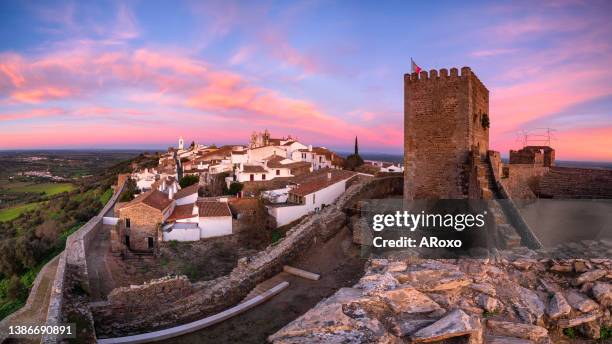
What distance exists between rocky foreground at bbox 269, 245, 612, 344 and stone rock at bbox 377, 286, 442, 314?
1 cm

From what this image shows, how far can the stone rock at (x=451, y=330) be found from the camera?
4523 mm

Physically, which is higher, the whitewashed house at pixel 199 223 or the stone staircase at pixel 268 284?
the stone staircase at pixel 268 284

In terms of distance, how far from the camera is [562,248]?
267 inches

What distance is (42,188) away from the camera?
56969 millimetres

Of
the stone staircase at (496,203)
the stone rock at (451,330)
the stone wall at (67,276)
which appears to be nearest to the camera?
the stone rock at (451,330)

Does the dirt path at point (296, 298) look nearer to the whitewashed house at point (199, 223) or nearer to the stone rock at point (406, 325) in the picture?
Result: the stone rock at point (406, 325)

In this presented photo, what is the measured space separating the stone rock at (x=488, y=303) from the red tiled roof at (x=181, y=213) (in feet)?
61.3

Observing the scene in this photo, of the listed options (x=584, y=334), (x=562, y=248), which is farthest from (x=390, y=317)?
(x=562, y=248)

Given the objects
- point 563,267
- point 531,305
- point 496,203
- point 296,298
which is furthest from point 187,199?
point 531,305

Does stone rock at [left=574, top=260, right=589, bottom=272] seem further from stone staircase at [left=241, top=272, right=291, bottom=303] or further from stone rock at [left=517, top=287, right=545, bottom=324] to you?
stone staircase at [left=241, top=272, right=291, bottom=303]

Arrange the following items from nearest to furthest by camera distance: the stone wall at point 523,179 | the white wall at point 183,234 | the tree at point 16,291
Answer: the stone wall at point 523,179
the tree at point 16,291
the white wall at point 183,234

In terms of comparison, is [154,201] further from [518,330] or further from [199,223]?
[518,330]

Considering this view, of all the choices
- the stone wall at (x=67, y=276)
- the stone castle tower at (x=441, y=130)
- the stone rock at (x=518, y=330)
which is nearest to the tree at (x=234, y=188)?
the stone wall at (x=67, y=276)

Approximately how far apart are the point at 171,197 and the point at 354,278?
19.5m
